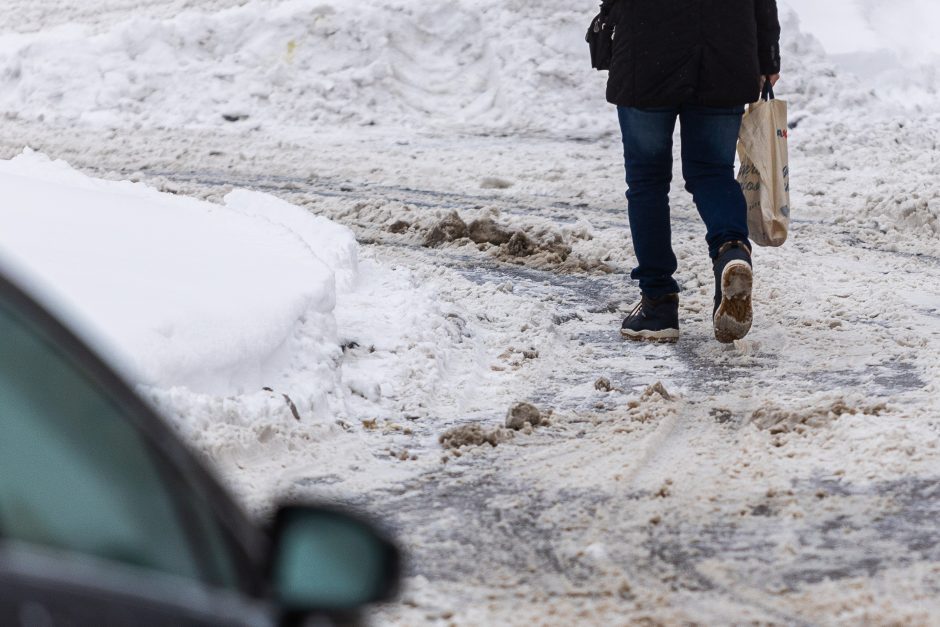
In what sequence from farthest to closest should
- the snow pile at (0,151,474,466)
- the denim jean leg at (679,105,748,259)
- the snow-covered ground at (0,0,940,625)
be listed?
the denim jean leg at (679,105,748,259), the snow pile at (0,151,474,466), the snow-covered ground at (0,0,940,625)

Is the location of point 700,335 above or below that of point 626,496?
below

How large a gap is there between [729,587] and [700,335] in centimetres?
260

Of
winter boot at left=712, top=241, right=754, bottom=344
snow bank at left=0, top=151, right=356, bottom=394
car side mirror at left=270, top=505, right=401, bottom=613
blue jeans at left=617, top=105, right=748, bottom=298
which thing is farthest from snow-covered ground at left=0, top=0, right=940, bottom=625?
car side mirror at left=270, top=505, right=401, bottom=613

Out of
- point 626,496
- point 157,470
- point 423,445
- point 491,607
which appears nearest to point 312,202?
point 423,445

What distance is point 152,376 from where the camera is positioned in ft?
10.8

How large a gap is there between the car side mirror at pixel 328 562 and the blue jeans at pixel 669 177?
3.52 metres

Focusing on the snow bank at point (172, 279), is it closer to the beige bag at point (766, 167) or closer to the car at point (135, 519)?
the beige bag at point (766, 167)

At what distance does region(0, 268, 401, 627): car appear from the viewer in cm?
116

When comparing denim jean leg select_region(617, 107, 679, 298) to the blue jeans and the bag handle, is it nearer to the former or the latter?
the blue jeans

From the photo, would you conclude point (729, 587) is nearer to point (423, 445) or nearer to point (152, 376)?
point (423, 445)

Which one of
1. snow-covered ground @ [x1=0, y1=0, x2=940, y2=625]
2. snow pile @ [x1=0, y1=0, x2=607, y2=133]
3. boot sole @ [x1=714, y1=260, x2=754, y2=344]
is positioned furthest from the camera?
snow pile @ [x1=0, y1=0, x2=607, y2=133]

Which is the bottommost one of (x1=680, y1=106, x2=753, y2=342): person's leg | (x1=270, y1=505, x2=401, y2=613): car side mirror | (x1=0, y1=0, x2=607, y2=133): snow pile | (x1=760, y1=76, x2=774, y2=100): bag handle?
(x1=0, y1=0, x2=607, y2=133): snow pile

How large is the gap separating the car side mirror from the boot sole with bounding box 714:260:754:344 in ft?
10.8

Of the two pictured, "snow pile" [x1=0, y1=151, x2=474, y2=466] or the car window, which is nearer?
the car window
